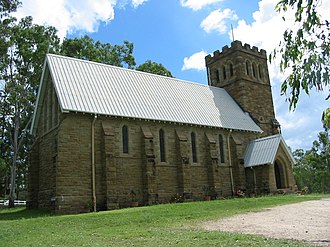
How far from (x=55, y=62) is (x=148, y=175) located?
10.7 meters

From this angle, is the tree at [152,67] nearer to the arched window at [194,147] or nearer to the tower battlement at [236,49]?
the tower battlement at [236,49]

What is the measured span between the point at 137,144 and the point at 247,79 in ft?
57.8

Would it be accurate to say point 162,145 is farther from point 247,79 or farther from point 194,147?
point 247,79

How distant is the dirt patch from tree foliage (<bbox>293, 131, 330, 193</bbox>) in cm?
3784

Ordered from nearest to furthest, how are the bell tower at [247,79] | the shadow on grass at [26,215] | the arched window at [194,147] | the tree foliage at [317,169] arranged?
1. the shadow on grass at [26,215]
2. the arched window at [194,147]
3. the bell tower at [247,79]
4. the tree foliage at [317,169]

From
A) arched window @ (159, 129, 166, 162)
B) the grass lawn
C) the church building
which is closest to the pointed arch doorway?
the church building

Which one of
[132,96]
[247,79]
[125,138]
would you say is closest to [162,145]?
[125,138]

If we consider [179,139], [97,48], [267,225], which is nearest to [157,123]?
[179,139]

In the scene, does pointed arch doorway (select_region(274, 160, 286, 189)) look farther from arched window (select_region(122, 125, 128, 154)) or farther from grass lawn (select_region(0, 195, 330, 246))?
arched window (select_region(122, 125, 128, 154))

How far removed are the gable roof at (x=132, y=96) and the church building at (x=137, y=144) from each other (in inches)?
3.4

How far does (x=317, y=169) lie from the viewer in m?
54.4

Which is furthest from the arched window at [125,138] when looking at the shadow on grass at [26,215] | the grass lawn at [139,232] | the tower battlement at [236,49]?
the tower battlement at [236,49]

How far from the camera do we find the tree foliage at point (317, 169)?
52.3 meters

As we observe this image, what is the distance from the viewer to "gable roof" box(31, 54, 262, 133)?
81.9 ft
